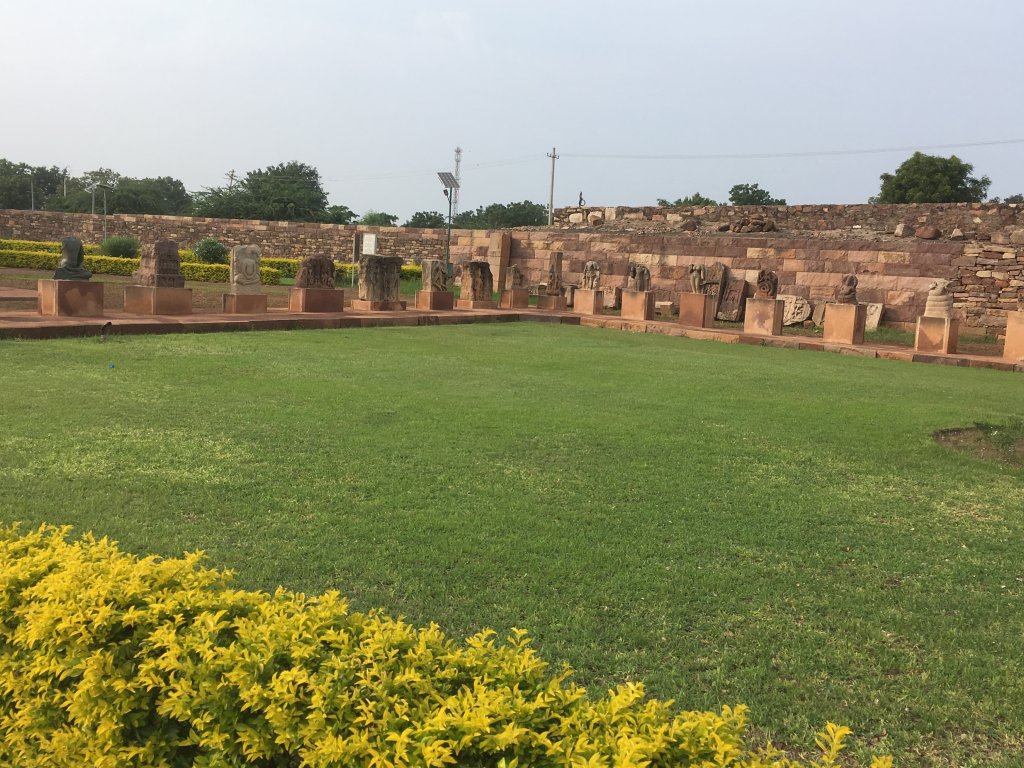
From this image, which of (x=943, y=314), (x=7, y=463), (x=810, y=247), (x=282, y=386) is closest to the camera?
(x=7, y=463)

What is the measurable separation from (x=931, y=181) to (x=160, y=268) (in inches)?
1323

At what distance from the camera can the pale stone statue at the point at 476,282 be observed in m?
17.7

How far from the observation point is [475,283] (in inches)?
698

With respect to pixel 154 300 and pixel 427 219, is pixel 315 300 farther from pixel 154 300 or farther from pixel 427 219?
pixel 427 219

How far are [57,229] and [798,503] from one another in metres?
29.6

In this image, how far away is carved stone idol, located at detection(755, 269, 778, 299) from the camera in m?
16.5

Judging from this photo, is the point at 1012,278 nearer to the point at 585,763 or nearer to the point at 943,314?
the point at 943,314

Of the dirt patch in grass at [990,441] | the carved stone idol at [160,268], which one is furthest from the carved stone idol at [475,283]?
the dirt patch in grass at [990,441]

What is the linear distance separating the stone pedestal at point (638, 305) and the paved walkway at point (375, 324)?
2.87 feet

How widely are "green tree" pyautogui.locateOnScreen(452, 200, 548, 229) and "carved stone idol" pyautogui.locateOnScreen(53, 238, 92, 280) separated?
51989 millimetres

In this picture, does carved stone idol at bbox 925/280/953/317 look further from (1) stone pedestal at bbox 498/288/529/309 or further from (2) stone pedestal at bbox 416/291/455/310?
(2) stone pedestal at bbox 416/291/455/310

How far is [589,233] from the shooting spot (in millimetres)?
22578

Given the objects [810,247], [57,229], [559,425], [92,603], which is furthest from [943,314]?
[57,229]

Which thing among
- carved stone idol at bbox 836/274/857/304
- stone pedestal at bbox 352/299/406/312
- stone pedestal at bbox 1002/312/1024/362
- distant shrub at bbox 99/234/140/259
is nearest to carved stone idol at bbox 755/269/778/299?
carved stone idol at bbox 836/274/857/304
